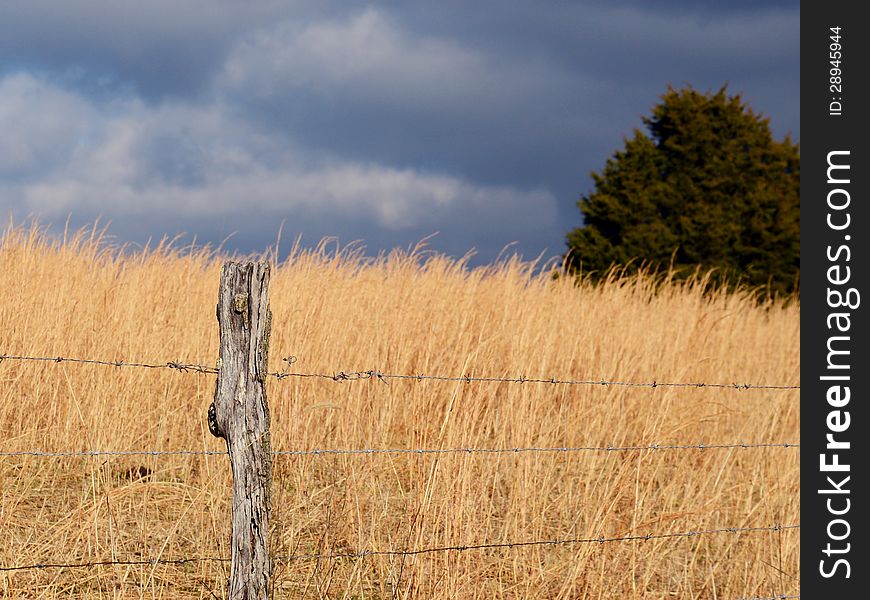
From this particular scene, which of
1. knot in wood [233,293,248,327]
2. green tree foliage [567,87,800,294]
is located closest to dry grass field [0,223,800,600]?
knot in wood [233,293,248,327]

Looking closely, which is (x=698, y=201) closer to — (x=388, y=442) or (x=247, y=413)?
(x=388, y=442)

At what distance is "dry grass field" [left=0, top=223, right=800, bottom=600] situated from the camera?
3.69 metres

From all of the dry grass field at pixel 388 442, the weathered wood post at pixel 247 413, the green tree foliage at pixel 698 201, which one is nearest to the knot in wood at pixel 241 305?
the weathered wood post at pixel 247 413

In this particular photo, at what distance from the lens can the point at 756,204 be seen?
15.3 m

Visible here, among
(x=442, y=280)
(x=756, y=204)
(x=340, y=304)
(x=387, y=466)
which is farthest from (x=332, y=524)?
(x=756, y=204)

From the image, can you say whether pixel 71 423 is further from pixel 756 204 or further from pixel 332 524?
pixel 756 204

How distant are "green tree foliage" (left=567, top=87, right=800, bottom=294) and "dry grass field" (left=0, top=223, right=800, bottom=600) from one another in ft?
23.2

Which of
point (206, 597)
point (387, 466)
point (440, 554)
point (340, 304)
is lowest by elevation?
point (206, 597)

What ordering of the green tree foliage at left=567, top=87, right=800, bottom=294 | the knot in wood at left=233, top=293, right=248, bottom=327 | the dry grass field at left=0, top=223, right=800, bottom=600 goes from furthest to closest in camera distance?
the green tree foliage at left=567, top=87, right=800, bottom=294 < the dry grass field at left=0, top=223, right=800, bottom=600 < the knot in wood at left=233, top=293, right=248, bottom=327

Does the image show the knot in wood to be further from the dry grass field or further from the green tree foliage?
the green tree foliage

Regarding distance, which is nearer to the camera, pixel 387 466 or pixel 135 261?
pixel 387 466

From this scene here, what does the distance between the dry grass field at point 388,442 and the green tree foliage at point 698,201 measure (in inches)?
278

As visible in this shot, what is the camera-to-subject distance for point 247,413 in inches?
94.3

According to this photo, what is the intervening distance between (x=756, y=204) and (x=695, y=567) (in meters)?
12.3
